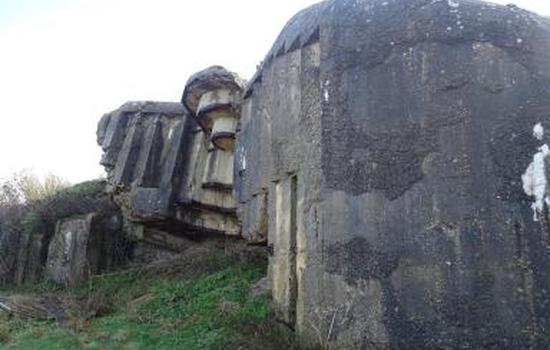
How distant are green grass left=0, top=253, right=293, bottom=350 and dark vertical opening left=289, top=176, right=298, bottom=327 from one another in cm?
28

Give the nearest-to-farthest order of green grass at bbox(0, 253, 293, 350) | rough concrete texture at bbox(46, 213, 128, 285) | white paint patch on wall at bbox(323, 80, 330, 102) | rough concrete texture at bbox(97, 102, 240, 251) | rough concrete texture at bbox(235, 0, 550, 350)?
1. rough concrete texture at bbox(235, 0, 550, 350)
2. white paint patch on wall at bbox(323, 80, 330, 102)
3. green grass at bbox(0, 253, 293, 350)
4. rough concrete texture at bbox(97, 102, 240, 251)
5. rough concrete texture at bbox(46, 213, 128, 285)

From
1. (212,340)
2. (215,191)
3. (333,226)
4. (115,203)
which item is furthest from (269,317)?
(115,203)

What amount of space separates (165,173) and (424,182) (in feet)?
25.2

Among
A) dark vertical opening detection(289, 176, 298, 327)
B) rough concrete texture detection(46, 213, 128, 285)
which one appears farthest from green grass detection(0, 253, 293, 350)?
rough concrete texture detection(46, 213, 128, 285)

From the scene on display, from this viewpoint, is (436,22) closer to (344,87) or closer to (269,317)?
(344,87)

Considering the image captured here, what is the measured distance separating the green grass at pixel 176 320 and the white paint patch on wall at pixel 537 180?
226cm

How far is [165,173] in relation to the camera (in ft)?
38.8

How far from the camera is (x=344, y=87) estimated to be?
17.7ft

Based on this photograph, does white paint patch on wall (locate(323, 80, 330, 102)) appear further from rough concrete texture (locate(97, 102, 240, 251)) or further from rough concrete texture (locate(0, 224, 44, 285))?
rough concrete texture (locate(0, 224, 44, 285))

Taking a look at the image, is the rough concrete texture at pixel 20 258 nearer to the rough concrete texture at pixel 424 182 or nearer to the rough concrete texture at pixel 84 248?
the rough concrete texture at pixel 84 248

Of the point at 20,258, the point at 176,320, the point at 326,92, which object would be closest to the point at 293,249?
the point at 326,92

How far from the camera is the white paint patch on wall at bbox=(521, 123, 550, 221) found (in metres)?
4.72

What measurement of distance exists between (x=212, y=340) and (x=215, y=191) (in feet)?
17.2

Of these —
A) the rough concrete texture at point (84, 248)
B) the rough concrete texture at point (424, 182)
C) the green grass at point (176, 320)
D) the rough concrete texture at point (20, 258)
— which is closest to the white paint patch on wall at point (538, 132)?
the rough concrete texture at point (424, 182)
